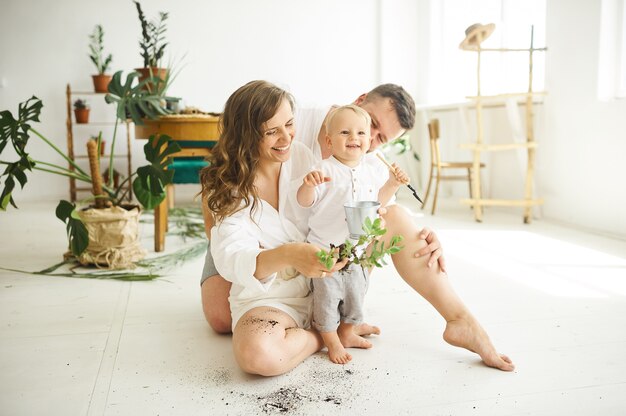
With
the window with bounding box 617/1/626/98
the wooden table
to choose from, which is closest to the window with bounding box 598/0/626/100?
the window with bounding box 617/1/626/98

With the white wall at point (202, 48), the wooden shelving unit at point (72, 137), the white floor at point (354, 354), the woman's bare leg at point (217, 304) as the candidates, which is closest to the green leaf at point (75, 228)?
the white floor at point (354, 354)

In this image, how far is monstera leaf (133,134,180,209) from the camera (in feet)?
9.19

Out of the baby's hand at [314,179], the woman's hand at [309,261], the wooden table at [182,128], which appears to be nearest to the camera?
the woman's hand at [309,261]

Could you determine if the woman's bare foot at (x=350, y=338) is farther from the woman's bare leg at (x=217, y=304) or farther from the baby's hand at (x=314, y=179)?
the baby's hand at (x=314, y=179)

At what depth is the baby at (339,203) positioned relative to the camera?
169 cm

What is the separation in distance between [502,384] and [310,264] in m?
0.65

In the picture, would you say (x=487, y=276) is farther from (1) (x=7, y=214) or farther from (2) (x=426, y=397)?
(1) (x=7, y=214)

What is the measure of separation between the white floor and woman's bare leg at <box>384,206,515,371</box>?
0.25 feet

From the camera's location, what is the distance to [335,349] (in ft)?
5.65

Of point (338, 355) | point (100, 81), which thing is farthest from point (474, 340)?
point (100, 81)

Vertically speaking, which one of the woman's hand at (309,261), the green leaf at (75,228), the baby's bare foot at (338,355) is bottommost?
the baby's bare foot at (338,355)

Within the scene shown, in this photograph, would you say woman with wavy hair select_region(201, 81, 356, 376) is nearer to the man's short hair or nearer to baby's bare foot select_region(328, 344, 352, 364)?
baby's bare foot select_region(328, 344, 352, 364)

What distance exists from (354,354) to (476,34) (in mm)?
3312

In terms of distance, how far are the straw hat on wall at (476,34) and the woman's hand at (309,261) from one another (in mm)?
3431
